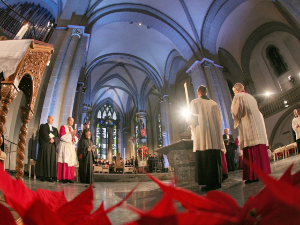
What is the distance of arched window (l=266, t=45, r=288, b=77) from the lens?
1340cm

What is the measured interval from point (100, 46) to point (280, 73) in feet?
39.8

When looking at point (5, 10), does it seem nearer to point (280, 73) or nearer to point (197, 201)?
point (197, 201)

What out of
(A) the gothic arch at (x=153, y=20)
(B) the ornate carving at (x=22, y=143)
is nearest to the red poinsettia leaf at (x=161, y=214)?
(B) the ornate carving at (x=22, y=143)

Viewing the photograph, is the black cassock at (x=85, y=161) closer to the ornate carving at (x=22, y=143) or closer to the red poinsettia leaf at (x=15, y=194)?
the ornate carving at (x=22, y=143)

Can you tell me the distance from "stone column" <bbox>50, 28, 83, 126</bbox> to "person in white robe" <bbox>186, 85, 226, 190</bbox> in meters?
4.92

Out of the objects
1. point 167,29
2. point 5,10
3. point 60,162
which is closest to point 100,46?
point 167,29

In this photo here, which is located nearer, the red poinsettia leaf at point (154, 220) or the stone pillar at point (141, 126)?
the red poinsettia leaf at point (154, 220)

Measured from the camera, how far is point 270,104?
13.1 metres

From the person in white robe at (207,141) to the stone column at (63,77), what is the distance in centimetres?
492

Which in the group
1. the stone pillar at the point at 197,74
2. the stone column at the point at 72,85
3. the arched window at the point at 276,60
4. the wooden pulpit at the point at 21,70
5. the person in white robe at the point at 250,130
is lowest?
the person in white robe at the point at 250,130

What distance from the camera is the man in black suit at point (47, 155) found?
15.8 feet

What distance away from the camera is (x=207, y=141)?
126 inches

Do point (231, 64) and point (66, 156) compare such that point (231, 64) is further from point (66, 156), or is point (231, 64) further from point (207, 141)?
point (66, 156)

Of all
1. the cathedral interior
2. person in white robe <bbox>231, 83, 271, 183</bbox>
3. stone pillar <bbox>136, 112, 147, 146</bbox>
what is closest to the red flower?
person in white robe <bbox>231, 83, 271, 183</bbox>
